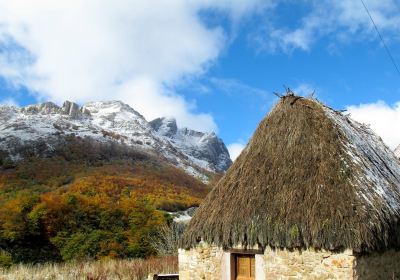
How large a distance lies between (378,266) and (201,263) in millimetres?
3797

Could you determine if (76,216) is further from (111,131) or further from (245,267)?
(111,131)

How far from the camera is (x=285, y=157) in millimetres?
10445

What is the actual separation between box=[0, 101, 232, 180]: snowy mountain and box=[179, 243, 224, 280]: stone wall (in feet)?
136

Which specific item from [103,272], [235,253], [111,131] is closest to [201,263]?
[235,253]

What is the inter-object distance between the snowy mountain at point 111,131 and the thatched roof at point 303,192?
138 ft

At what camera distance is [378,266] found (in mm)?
9195

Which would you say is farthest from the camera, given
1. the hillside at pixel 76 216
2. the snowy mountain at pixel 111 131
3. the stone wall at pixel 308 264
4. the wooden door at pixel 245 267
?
the snowy mountain at pixel 111 131

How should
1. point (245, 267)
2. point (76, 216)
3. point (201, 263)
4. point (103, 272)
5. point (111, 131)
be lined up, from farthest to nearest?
point (111, 131), point (76, 216), point (103, 272), point (201, 263), point (245, 267)

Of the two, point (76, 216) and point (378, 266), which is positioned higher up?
point (76, 216)

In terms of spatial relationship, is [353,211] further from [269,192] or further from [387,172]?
[387,172]

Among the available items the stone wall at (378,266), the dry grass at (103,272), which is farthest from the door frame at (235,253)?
the dry grass at (103,272)

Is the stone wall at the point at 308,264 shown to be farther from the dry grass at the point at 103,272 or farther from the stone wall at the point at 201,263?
the dry grass at the point at 103,272

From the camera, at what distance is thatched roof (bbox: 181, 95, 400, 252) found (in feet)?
28.6

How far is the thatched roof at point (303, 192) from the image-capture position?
8.73 meters
